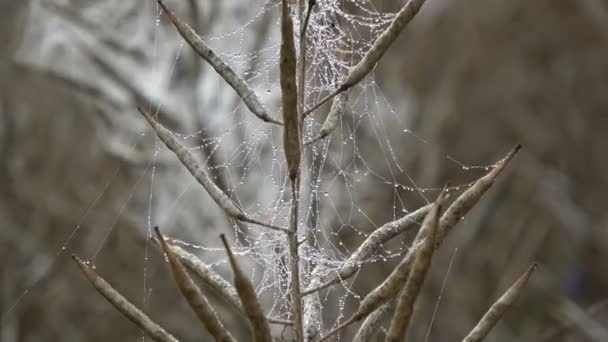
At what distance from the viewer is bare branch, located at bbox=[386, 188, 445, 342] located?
4.18 feet

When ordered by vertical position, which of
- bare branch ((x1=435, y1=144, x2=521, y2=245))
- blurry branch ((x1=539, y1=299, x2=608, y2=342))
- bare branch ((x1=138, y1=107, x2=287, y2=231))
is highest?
bare branch ((x1=138, y1=107, x2=287, y2=231))

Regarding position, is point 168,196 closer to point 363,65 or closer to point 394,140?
point 394,140

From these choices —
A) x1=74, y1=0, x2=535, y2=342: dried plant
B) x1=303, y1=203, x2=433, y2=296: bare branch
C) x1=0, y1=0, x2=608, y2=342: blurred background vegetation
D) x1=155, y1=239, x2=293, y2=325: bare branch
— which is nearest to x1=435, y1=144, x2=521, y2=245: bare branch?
x1=74, y1=0, x2=535, y2=342: dried plant

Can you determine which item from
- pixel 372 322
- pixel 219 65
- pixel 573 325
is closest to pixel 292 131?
pixel 219 65

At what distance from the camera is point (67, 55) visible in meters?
7.35

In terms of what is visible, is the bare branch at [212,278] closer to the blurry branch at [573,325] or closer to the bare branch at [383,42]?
the bare branch at [383,42]

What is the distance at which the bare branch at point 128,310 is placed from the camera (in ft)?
4.71

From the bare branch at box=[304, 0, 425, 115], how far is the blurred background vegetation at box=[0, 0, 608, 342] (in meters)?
4.07

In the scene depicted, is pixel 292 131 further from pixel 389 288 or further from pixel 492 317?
pixel 492 317

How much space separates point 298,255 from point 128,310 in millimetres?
241

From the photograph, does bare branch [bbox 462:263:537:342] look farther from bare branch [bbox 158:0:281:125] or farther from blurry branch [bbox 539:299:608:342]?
blurry branch [bbox 539:299:608:342]

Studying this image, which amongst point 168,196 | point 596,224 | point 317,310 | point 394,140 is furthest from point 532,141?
point 317,310

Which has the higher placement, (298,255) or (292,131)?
(292,131)

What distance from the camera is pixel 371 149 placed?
6.07m
